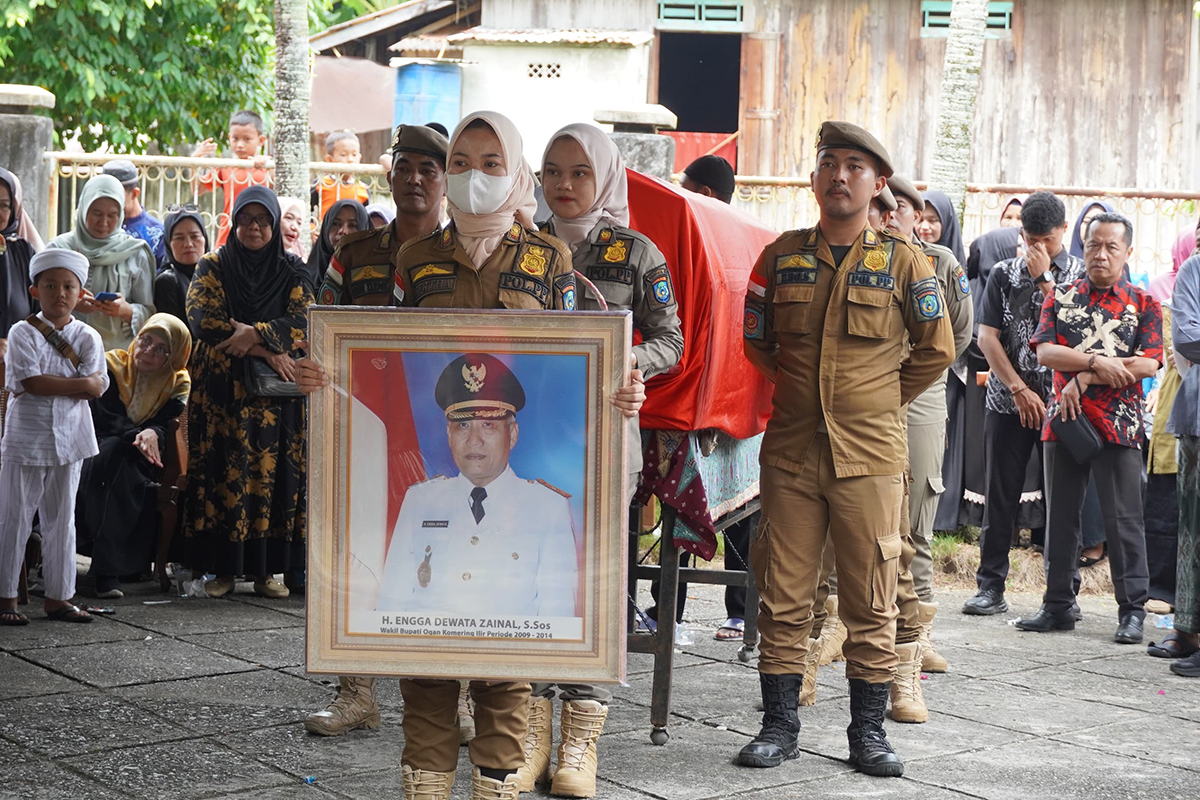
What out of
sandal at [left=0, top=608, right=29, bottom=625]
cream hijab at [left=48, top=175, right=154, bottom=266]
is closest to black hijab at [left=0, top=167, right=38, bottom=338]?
cream hijab at [left=48, top=175, right=154, bottom=266]

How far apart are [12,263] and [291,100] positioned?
17.3ft

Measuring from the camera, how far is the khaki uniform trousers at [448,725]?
383cm

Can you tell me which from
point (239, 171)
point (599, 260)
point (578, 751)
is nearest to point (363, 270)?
point (599, 260)

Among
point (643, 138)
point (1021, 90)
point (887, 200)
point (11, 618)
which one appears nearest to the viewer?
point (887, 200)

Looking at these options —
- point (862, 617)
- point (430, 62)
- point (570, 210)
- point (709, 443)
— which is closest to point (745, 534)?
point (709, 443)

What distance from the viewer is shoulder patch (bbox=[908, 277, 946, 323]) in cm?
477

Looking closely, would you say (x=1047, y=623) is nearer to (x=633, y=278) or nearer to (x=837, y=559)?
(x=837, y=559)

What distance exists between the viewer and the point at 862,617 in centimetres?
480

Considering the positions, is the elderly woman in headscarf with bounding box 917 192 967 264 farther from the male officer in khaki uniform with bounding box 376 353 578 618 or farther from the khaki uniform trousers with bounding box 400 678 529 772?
the khaki uniform trousers with bounding box 400 678 529 772

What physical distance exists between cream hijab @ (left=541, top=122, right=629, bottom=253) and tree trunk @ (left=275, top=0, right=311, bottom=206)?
7.44 m

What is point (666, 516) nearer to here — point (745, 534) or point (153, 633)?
point (745, 534)

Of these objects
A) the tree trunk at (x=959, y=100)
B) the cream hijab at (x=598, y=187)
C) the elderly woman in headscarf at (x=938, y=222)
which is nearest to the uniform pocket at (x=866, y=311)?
the cream hijab at (x=598, y=187)

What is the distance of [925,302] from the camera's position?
4773mm

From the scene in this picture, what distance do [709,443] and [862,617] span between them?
0.93 m
